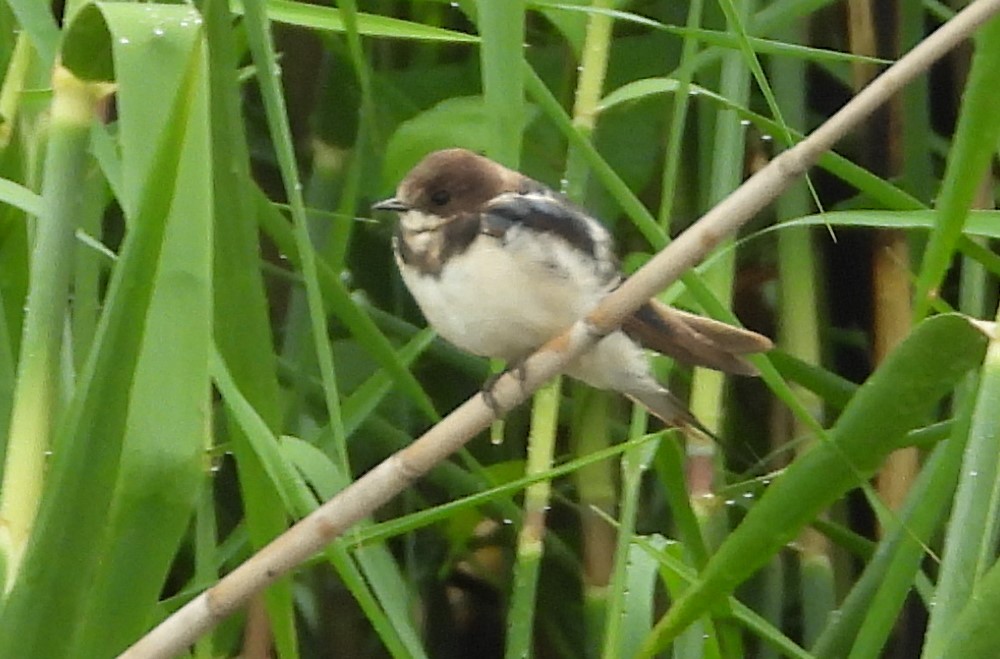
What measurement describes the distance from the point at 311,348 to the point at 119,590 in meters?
0.40

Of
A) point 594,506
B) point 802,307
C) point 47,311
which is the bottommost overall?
point 594,506

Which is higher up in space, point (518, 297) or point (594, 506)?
point (518, 297)

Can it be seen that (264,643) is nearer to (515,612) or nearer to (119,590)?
(515,612)

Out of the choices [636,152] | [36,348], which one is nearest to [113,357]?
[36,348]

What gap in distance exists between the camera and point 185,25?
57 centimetres

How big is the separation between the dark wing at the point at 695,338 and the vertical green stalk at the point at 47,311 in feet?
1.03

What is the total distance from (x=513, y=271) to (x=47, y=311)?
0.37 meters

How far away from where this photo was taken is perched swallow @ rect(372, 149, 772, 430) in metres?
0.88

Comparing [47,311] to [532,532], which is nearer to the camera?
[47,311]

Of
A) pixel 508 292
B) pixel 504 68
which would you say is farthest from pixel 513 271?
pixel 504 68

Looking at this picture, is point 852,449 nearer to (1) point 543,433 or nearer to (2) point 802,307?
(1) point 543,433

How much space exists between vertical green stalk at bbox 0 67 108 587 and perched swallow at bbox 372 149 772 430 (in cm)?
31

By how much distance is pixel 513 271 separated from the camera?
90cm

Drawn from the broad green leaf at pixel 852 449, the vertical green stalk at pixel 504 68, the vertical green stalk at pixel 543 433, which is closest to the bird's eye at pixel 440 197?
the vertical green stalk at pixel 543 433
